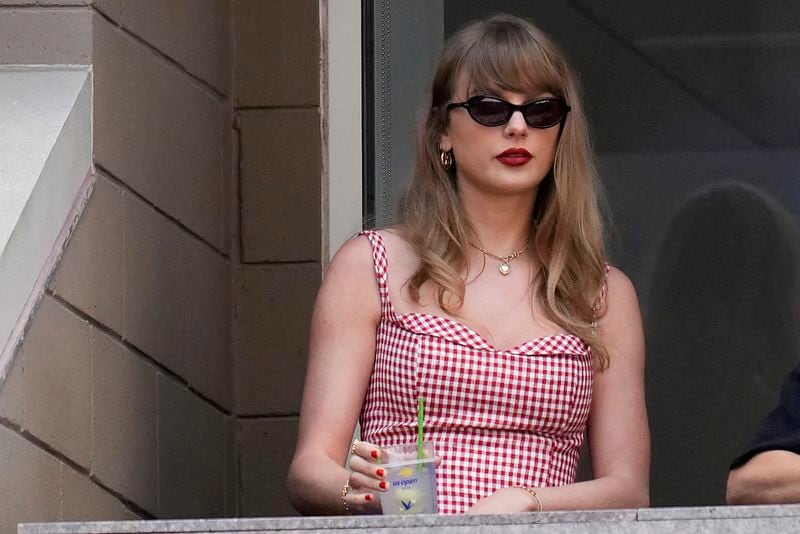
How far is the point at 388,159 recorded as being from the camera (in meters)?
4.43

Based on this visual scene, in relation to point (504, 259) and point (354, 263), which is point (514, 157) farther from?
point (354, 263)

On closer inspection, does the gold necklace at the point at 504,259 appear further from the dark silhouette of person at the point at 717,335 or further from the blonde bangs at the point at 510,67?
the dark silhouette of person at the point at 717,335

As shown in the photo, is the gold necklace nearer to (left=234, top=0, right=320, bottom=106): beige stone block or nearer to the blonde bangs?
the blonde bangs

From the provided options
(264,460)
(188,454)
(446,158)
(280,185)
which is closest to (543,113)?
(446,158)

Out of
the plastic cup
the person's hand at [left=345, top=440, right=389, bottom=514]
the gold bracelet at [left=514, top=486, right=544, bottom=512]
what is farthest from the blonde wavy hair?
the plastic cup

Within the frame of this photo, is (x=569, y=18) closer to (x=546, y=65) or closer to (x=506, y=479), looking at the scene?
(x=546, y=65)

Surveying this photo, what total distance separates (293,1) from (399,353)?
142cm

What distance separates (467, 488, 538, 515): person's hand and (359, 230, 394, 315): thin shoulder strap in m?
0.52

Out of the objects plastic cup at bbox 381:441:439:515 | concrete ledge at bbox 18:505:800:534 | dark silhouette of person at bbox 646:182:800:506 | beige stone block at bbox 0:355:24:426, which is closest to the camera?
concrete ledge at bbox 18:505:800:534

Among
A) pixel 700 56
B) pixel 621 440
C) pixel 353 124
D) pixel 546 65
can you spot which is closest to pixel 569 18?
pixel 700 56

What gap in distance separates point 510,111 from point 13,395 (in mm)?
1151

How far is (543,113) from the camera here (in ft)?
10.9

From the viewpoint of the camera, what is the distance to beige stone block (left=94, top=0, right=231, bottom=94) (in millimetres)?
3561

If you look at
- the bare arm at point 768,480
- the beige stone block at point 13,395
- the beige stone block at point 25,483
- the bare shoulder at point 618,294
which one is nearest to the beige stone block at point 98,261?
the beige stone block at point 13,395
